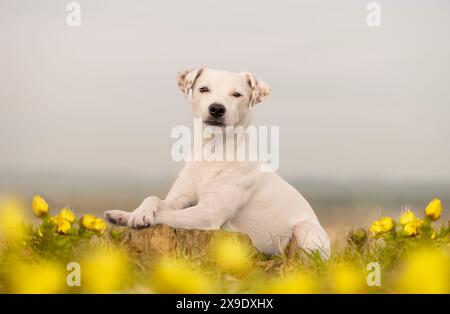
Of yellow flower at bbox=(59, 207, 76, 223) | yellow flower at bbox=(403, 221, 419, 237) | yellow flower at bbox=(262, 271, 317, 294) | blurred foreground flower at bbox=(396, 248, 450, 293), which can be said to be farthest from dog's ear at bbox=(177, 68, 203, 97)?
blurred foreground flower at bbox=(396, 248, 450, 293)

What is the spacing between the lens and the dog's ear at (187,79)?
6.12m

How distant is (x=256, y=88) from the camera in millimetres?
6141

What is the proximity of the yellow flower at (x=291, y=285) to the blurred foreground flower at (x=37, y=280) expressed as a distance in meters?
1.46

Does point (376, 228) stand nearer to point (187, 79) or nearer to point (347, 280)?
point (347, 280)

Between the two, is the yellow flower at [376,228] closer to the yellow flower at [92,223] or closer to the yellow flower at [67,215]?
the yellow flower at [92,223]

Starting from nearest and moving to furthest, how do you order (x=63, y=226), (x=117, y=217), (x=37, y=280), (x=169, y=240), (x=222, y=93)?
(x=37, y=280)
(x=63, y=226)
(x=117, y=217)
(x=169, y=240)
(x=222, y=93)

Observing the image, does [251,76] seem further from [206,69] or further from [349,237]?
[349,237]

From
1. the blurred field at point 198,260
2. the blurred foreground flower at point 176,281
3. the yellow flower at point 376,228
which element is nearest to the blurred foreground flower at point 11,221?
the blurred field at point 198,260

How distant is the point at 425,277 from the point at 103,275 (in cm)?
228

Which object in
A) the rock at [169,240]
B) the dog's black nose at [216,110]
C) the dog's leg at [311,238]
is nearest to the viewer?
the rock at [169,240]

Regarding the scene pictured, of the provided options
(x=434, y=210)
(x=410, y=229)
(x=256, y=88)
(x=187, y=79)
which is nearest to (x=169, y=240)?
(x=187, y=79)
